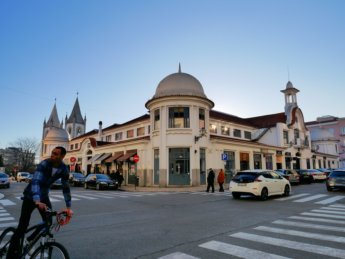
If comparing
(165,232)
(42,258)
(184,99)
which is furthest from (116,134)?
(42,258)

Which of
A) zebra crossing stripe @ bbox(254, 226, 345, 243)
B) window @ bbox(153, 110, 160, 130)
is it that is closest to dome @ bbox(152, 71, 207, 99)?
window @ bbox(153, 110, 160, 130)

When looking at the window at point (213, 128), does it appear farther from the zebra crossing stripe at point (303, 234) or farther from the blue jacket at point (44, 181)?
the blue jacket at point (44, 181)

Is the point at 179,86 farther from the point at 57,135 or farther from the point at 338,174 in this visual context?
the point at 57,135

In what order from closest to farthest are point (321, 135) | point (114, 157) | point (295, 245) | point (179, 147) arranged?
point (295, 245) < point (179, 147) < point (114, 157) < point (321, 135)

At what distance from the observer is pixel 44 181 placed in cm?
430

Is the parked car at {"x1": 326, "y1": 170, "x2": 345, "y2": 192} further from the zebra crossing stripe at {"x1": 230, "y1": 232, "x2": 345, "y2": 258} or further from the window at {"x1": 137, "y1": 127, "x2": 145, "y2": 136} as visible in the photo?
the window at {"x1": 137, "y1": 127, "x2": 145, "y2": 136}

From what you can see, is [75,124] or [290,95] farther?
[75,124]

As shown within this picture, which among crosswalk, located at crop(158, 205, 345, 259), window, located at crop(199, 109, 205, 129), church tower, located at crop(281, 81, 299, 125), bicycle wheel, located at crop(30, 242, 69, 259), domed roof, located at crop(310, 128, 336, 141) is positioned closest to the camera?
bicycle wheel, located at crop(30, 242, 69, 259)

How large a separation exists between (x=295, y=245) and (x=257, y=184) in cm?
868

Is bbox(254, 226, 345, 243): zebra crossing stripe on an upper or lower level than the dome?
lower

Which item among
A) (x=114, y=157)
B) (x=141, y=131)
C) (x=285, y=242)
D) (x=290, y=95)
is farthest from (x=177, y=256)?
(x=290, y=95)

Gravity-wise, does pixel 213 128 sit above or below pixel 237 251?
above

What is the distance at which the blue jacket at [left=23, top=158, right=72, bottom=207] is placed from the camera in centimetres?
402

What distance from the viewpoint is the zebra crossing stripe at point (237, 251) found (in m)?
4.89
